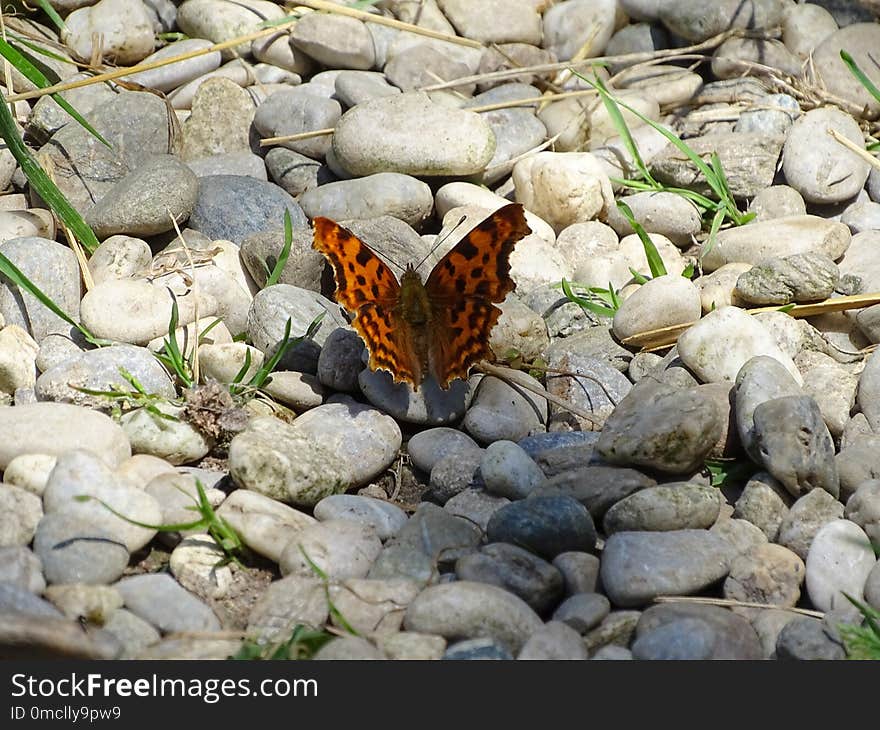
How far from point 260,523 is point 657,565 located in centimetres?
124

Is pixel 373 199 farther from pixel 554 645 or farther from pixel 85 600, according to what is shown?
pixel 554 645

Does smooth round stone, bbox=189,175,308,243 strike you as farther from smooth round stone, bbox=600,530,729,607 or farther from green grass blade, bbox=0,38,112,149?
smooth round stone, bbox=600,530,729,607

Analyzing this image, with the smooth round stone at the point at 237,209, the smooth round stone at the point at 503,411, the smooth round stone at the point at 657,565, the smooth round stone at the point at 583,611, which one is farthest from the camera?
the smooth round stone at the point at 237,209

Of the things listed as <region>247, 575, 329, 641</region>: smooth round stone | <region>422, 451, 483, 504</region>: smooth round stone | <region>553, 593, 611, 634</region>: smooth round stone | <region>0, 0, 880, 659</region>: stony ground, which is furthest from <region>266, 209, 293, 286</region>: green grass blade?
<region>553, 593, 611, 634</region>: smooth round stone

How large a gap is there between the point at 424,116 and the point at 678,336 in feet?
5.77

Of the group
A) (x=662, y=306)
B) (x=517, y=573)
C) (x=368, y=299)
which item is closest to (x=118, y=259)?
(x=368, y=299)

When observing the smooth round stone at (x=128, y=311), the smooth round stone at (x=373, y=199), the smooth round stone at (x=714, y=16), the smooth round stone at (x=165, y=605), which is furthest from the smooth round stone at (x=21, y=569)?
the smooth round stone at (x=714, y=16)

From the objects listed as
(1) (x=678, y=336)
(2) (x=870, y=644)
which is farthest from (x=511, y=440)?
(2) (x=870, y=644)

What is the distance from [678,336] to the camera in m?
4.77

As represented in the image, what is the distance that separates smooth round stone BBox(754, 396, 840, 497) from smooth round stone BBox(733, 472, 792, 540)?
0.04 metres

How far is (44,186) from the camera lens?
4.82 metres

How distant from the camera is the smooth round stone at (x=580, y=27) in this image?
656cm

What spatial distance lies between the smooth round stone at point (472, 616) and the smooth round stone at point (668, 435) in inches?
32.8

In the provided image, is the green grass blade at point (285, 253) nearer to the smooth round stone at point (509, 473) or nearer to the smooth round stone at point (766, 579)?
the smooth round stone at point (509, 473)
